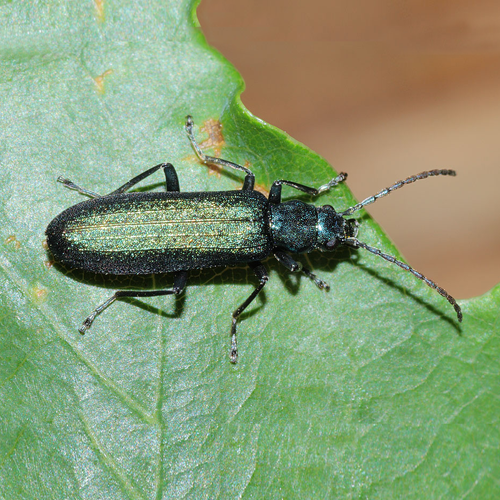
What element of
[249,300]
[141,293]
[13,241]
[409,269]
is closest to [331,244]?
[409,269]

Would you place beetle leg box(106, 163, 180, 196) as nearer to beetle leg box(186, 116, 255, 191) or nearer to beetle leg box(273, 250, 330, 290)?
beetle leg box(186, 116, 255, 191)

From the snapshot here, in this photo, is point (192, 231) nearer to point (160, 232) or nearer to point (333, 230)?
point (160, 232)

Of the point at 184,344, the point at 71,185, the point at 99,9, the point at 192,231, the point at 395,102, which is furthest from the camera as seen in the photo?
the point at 395,102

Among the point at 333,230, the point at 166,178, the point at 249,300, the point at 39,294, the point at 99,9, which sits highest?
the point at 99,9

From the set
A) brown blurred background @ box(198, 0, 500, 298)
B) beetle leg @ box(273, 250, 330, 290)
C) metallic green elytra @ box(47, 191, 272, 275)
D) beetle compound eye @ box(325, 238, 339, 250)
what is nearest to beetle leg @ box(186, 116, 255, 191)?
metallic green elytra @ box(47, 191, 272, 275)

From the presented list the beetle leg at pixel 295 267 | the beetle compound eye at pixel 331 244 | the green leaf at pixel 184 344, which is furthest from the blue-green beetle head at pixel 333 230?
the beetle leg at pixel 295 267

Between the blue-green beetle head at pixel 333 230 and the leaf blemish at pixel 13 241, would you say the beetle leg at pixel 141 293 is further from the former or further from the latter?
the blue-green beetle head at pixel 333 230
